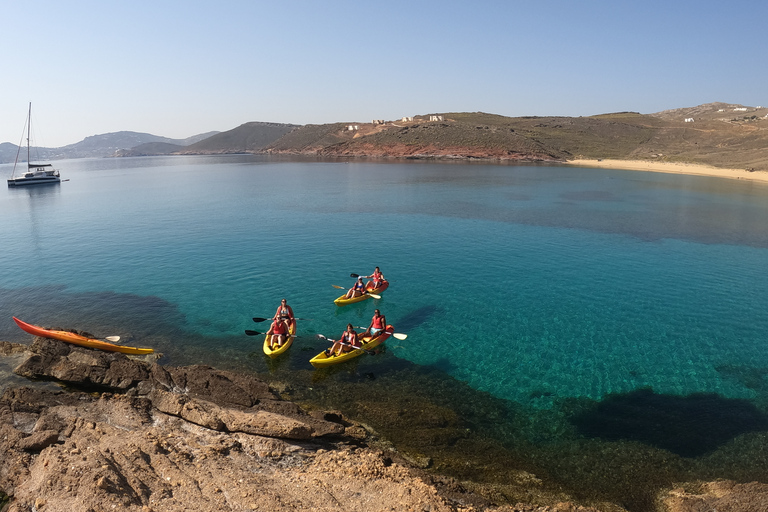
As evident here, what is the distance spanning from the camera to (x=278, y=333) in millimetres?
19219

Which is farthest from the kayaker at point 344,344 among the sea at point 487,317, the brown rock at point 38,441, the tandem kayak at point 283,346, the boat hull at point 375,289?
the brown rock at point 38,441

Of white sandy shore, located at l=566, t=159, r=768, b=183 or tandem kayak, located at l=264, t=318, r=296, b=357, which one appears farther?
white sandy shore, located at l=566, t=159, r=768, b=183

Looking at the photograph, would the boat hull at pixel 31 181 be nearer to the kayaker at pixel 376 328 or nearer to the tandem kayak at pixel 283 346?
the tandem kayak at pixel 283 346

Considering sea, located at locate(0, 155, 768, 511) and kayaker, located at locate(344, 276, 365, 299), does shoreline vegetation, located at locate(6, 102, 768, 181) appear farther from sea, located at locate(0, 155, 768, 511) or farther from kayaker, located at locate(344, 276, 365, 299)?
kayaker, located at locate(344, 276, 365, 299)

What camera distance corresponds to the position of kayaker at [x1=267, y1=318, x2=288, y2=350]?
19.0 meters

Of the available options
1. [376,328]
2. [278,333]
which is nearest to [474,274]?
[376,328]

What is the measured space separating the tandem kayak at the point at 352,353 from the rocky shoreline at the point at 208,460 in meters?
3.22

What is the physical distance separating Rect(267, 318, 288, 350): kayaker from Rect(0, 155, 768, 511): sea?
736 millimetres

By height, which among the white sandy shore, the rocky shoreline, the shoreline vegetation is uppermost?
the shoreline vegetation

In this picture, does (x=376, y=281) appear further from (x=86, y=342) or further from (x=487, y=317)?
(x=86, y=342)

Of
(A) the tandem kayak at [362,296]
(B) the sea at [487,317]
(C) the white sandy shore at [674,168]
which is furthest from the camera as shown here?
(C) the white sandy shore at [674,168]

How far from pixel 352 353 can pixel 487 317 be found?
8.15 m

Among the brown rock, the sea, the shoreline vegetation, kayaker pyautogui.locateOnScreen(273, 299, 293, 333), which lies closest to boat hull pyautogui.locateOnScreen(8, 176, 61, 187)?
the sea

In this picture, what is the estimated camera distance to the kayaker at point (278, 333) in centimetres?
1902
